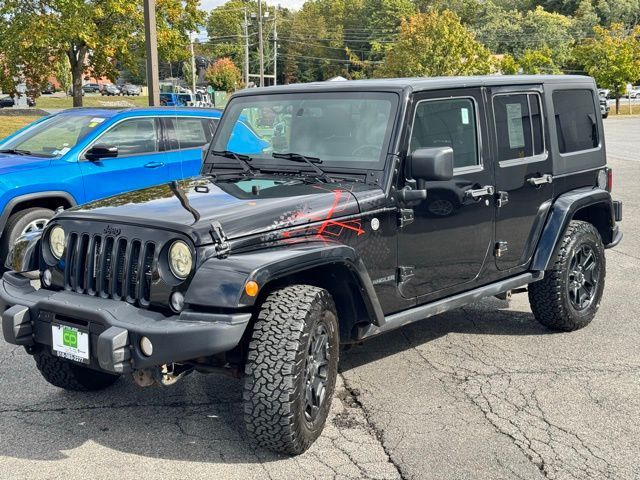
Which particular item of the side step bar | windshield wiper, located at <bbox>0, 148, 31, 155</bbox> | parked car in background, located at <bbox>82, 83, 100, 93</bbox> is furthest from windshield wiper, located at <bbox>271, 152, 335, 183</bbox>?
parked car in background, located at <bbox>82, 83, 100, 93</bbox>

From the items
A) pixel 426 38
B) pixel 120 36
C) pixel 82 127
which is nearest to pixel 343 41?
pixel 426 38

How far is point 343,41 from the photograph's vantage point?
375 ft

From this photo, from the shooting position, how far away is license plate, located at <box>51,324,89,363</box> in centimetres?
363

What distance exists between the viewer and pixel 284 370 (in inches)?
140

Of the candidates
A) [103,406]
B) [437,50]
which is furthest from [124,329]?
[437,50]

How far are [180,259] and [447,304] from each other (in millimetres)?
1880

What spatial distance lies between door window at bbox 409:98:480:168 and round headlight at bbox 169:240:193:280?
161 cm

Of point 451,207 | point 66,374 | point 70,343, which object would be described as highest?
point 451,207

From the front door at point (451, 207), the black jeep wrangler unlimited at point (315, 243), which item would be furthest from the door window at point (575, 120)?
the front door at point (451, 207)

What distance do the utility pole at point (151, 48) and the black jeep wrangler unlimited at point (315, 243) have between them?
8.11 metres

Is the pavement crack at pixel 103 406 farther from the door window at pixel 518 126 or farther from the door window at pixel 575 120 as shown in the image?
the door window at pixel 575 120

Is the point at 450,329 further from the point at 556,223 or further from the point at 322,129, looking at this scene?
the point at 322,129

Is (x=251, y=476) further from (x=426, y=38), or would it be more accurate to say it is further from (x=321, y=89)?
(x=426, y=38)

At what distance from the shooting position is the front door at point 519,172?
5.14 meters
